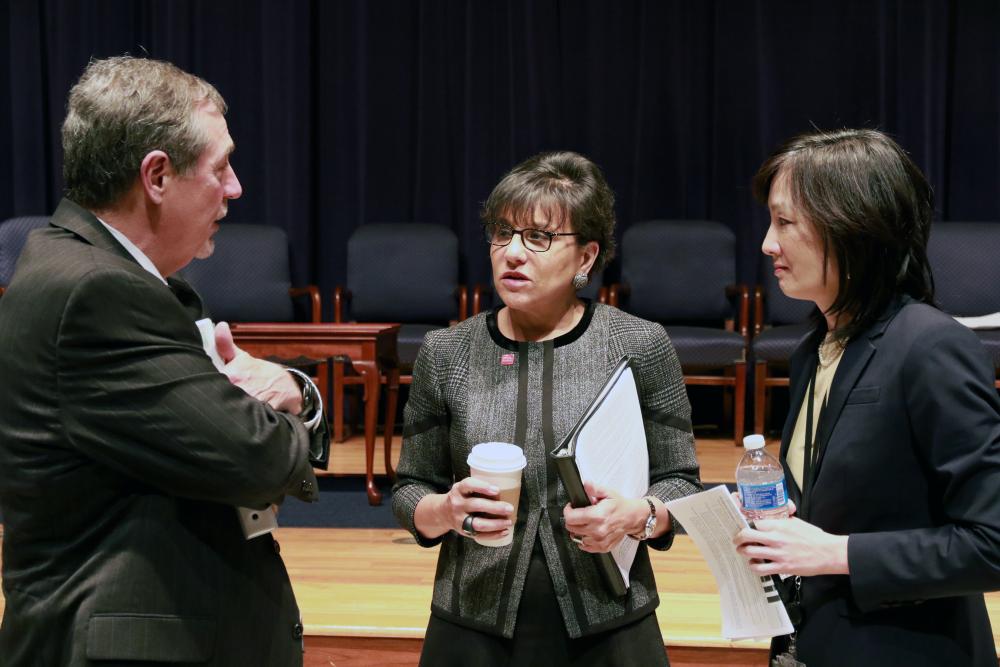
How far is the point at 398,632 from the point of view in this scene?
259 cm

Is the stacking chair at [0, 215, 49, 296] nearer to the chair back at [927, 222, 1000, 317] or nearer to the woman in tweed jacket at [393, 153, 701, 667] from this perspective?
the woman in tweed jacket at [393, 153, 701, 667]

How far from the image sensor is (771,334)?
5164mm

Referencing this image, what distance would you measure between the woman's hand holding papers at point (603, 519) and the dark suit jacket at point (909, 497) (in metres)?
0.27

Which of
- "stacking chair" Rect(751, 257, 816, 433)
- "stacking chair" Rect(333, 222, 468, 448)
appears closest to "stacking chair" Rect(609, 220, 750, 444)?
"stacking chair" Rect(751, 257, 816, 433)

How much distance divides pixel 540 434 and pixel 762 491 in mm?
412

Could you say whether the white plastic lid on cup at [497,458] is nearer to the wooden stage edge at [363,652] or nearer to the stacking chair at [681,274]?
the wooden stage edge at [363,652]

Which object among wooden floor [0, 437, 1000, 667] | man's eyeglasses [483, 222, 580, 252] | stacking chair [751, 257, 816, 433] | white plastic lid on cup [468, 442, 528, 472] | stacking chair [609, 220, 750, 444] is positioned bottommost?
wooden floor [0, 437, 1000, 667]

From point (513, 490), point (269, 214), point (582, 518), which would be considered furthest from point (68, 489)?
point (269, 214)

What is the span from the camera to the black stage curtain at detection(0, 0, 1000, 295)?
5781 mm

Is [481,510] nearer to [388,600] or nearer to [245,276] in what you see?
[388,600]

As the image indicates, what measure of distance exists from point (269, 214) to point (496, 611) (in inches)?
190

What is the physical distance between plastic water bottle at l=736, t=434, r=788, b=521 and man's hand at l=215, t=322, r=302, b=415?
26.0 inches

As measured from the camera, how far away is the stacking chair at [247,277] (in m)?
5.71

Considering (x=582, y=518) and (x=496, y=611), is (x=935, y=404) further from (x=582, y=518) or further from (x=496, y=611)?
(x=496, y=611)
